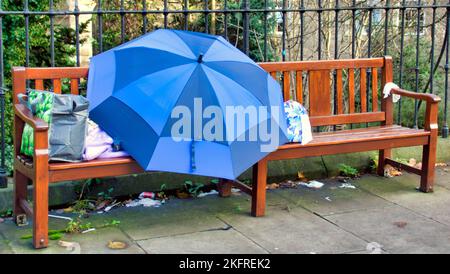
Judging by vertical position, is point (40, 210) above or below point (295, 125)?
below

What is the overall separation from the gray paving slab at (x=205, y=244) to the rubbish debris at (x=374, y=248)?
0.71 m

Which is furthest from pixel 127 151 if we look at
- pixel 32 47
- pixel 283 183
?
pixel 32 47

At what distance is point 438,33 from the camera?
12.6 m

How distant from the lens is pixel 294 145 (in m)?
5.25

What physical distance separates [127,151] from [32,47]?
3472 millimetres

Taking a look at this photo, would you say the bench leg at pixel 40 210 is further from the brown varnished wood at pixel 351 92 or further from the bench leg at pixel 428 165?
the bench leg at pixel 428 165

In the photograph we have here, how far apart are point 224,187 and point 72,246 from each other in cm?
159

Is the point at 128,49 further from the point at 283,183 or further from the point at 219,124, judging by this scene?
the point at 283,183

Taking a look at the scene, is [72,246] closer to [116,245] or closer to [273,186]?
[116,245]

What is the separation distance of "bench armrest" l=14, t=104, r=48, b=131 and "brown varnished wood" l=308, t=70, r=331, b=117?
7.98 ft

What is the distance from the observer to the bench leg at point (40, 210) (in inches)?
170

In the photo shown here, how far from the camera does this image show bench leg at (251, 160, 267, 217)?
5.08 metres

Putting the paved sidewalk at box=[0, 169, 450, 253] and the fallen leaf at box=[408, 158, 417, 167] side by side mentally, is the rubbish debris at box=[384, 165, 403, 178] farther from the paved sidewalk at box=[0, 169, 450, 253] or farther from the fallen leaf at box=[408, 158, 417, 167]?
the paved sidewalk at box=[0, 169, 450, 253]

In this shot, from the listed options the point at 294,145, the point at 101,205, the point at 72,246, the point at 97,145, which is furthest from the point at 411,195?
the point at 72,246
